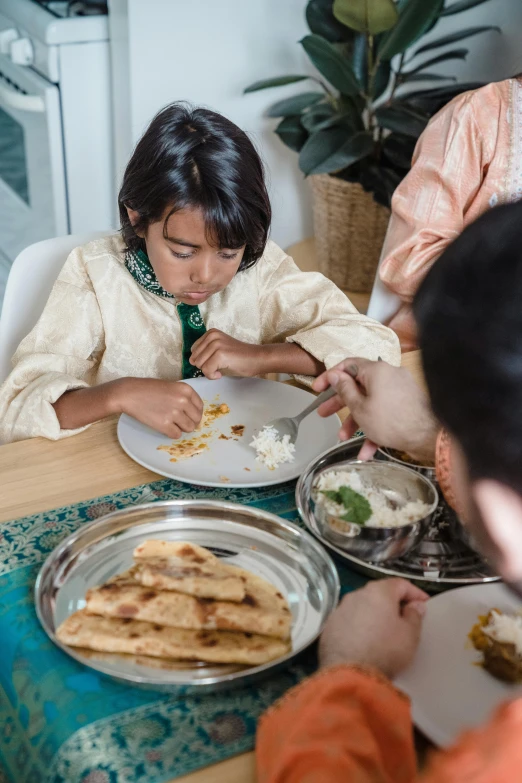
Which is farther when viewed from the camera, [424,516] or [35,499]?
[35,499]

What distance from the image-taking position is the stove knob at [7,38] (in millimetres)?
2938

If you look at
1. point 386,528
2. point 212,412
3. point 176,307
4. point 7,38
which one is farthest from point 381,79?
point 386,528

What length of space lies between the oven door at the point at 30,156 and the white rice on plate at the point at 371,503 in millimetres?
2110

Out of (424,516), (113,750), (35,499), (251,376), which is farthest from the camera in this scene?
(251,376)

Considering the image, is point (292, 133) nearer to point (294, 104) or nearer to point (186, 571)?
point (294, 104)

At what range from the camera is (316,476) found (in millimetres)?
1153

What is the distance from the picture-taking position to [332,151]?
2.62m

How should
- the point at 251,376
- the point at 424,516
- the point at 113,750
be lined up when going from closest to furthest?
the point at 113,750
the point at 424,516
the point at 251,376

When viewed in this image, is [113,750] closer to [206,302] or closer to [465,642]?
[465,642]

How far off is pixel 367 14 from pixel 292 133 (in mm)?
468

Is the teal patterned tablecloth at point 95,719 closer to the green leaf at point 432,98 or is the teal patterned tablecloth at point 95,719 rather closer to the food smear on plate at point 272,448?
the food smear on plate at point 272,448

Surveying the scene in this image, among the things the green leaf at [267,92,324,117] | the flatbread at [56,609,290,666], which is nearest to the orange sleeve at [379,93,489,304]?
the green leaf at [267,92,324,117]

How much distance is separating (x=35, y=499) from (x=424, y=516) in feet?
1.70

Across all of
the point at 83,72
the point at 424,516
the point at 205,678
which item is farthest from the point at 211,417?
the point at 83,72
